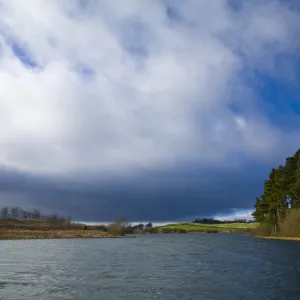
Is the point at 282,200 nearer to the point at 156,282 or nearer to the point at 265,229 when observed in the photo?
the point at 265,229

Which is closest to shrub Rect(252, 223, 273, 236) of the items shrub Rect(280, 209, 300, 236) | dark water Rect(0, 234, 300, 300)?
shrub Rect(280, 209, 300, 236)

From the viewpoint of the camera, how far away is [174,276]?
123 feet

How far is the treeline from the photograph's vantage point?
10381 centimetres

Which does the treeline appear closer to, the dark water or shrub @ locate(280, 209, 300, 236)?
shrub @ locate(280, 209, 300, 236)

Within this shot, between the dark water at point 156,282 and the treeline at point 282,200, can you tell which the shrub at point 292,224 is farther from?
the dark water at point 156,282

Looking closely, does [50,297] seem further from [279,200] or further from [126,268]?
[279,200]

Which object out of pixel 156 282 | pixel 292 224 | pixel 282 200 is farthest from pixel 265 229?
pixel 156 282

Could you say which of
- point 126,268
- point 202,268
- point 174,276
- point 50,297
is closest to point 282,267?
point 202,268

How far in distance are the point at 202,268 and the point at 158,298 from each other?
1872 centimetres

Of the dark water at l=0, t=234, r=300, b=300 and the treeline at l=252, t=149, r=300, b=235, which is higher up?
the treeline at l=252, t=149, r=300, b=235

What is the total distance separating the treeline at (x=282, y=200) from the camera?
104 meters

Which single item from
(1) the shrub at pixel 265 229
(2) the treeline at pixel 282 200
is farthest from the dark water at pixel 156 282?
(1) the shrub at pixel 265 229

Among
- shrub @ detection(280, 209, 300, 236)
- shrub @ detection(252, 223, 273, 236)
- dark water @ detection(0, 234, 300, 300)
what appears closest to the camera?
dark water @ detection(0, 234, 300, 300)

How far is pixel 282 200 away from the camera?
119 metres
